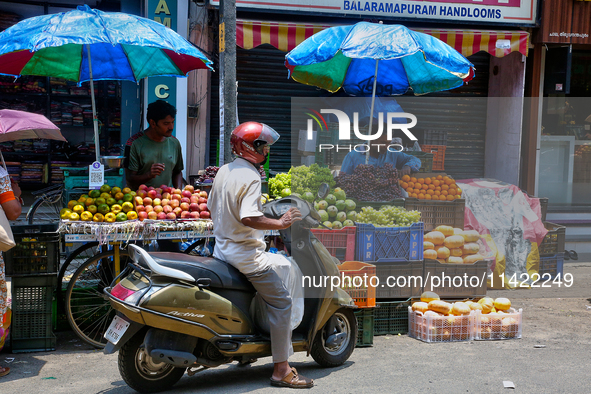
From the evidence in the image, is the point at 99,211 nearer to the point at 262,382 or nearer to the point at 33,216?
the point at 262,382

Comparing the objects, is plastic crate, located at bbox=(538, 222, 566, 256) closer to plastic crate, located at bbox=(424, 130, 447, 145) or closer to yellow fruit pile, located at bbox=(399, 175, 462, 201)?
yellow fruit pile, located at bbox=(399, 175, 462, 201)

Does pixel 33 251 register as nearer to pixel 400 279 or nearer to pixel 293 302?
pixel 293 302

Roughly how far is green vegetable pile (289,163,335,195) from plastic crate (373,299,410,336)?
59.5 inches

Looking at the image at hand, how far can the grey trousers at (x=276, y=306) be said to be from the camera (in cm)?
430

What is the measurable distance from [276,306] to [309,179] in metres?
2.63

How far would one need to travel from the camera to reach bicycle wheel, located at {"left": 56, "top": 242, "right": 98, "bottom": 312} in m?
5.54

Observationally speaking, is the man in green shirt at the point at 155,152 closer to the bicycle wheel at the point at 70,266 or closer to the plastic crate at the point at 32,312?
the bicycle wheel at the point at 70,266

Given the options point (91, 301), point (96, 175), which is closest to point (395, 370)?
point (91, 301)

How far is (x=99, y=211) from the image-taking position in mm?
5473

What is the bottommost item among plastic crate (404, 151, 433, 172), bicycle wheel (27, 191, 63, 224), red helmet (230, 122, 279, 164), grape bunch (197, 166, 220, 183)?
bicycle wheel (27, 191, 63, 224)

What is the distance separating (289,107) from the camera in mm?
10336

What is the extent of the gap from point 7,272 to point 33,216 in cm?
295

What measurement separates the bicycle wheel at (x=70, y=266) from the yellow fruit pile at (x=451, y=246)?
11.5 feet

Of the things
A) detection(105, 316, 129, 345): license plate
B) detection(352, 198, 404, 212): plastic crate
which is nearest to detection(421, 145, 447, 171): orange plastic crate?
detection(352, 198, 404, 212): plastic crate
